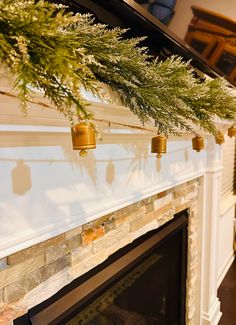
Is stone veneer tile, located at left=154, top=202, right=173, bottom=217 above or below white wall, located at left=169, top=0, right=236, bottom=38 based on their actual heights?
below

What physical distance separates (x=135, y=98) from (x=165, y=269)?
4.17 feet

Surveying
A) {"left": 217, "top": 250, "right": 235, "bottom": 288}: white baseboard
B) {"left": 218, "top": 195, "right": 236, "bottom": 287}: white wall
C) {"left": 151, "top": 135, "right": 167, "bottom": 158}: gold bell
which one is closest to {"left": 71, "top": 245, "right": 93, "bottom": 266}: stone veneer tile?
{"left": 151, "top": 135, "right": 167, "bottom": 158}: gold bell

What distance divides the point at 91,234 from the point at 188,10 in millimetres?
1020

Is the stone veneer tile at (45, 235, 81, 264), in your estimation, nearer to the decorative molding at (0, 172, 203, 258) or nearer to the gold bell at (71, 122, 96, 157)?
the decorative molding at (0, 172, 203, 258)

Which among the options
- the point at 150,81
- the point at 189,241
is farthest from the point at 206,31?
the point at 189,241

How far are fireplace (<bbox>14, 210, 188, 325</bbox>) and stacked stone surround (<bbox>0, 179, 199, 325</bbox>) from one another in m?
0.08

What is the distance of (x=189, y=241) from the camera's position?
1.80 metres

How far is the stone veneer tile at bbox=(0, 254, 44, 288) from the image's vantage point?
0.66 m

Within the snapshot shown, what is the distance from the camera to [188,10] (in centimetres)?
115

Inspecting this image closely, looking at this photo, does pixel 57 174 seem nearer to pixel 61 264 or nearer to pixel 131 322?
pixel 61 264

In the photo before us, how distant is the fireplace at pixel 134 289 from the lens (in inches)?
35.0

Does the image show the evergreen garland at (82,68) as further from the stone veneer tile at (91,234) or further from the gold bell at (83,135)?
the stone veneer tile at (91,234)

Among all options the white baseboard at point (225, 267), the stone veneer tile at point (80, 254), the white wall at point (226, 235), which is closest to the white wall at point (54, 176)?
the stone veneer tile at point (80, 254)

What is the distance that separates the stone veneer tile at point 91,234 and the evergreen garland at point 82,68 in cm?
43
